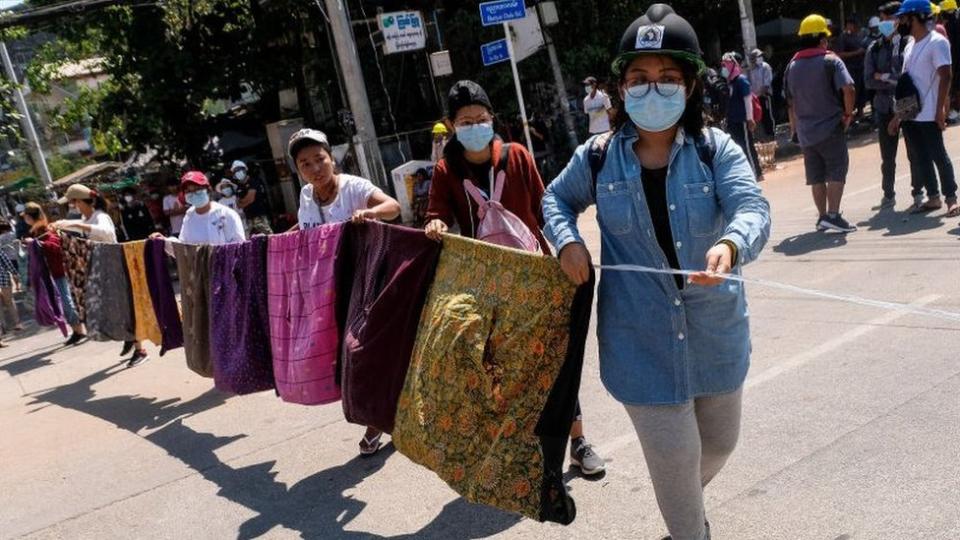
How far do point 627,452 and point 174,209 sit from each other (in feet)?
48.7

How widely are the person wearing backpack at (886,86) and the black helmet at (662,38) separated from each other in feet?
20.4

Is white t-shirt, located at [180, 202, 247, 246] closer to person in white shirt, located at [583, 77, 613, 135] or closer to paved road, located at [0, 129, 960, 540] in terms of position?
paved road, located at [0, 129, 960, 540]

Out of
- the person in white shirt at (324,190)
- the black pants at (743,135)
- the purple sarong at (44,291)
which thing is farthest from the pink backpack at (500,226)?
the black pants at (743,135)

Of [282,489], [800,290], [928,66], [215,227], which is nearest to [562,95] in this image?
[928,66]

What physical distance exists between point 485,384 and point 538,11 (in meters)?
14.2

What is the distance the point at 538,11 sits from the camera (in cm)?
1627

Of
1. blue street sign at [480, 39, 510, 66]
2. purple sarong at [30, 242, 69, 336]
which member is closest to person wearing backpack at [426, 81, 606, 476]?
purple sarong at [30, 242, 69, 336]

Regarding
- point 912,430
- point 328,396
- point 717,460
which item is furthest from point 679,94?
point 328,396

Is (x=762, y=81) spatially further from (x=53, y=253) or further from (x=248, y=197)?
(x=53, y=253)

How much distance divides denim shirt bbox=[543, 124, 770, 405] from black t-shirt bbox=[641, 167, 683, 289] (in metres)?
0.02

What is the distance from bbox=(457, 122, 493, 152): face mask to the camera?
3.92 m

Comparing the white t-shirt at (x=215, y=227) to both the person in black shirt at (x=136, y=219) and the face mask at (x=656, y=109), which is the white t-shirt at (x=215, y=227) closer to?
the face mask at (x=656, y=109)

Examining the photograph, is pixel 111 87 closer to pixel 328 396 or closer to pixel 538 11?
pixel 538 11

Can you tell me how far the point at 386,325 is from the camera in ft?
12.1
